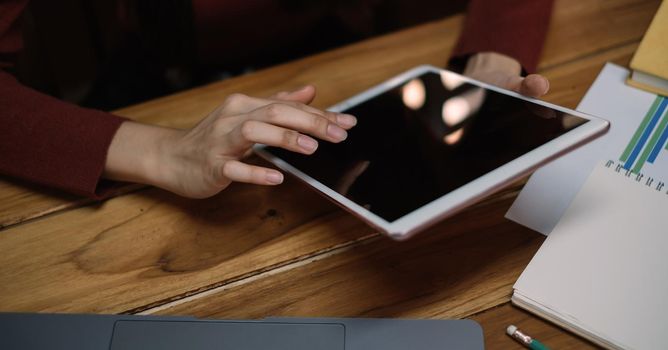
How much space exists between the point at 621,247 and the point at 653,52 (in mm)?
361

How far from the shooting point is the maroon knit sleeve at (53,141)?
32.5 inches

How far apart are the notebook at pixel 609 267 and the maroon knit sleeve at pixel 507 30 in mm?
271

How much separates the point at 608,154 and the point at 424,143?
28cm

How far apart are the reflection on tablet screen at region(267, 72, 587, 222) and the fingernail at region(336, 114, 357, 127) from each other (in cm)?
1

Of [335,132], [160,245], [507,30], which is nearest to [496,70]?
[507,30]

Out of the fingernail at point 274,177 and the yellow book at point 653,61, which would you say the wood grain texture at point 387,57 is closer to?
the yellow book at point 653,61

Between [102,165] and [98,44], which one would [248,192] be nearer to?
[102,165]

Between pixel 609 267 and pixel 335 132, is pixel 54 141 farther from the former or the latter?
pixel 609 267

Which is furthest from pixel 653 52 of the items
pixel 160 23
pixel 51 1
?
pixel 51 1

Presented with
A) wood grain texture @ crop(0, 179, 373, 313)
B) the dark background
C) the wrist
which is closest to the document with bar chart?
wood grain texture @ crop(0, 179, 373, 313)

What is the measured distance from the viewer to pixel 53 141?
832 millimetres

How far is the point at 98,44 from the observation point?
1726 millimetres

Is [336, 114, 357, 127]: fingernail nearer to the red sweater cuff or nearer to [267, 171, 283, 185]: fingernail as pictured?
[267, 171, 283, 185]: fingernail

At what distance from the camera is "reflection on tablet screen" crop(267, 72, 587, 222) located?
0.65 meters
